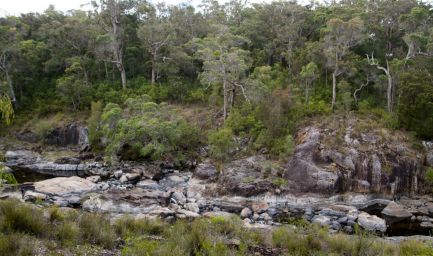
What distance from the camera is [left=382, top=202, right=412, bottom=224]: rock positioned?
17469mm

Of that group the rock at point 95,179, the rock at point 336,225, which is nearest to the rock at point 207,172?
the rock at point 95,179

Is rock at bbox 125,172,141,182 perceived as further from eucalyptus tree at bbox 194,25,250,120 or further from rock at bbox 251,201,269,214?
rock at bbox 251,201,269,214

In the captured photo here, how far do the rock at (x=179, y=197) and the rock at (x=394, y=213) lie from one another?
403 inches

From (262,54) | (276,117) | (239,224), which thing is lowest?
(239,224)

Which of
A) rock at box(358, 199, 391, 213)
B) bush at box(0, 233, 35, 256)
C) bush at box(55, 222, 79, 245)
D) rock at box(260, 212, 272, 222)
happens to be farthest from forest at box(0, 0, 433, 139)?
bush at box(0, 233, 35, 256)

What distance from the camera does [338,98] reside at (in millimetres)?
28094

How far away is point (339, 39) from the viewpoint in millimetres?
26375

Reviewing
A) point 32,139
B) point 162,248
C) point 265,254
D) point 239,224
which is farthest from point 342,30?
point 32,139

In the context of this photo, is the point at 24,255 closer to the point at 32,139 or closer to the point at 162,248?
the point at 162,248

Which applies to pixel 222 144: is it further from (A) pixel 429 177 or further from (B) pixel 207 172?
(A) pixel 429 177

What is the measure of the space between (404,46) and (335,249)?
27.7 meters

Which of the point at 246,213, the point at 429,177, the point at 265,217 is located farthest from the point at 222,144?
the point at 429,177

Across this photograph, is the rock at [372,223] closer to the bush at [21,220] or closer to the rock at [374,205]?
the rock at [374,205]

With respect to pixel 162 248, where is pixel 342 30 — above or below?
above
